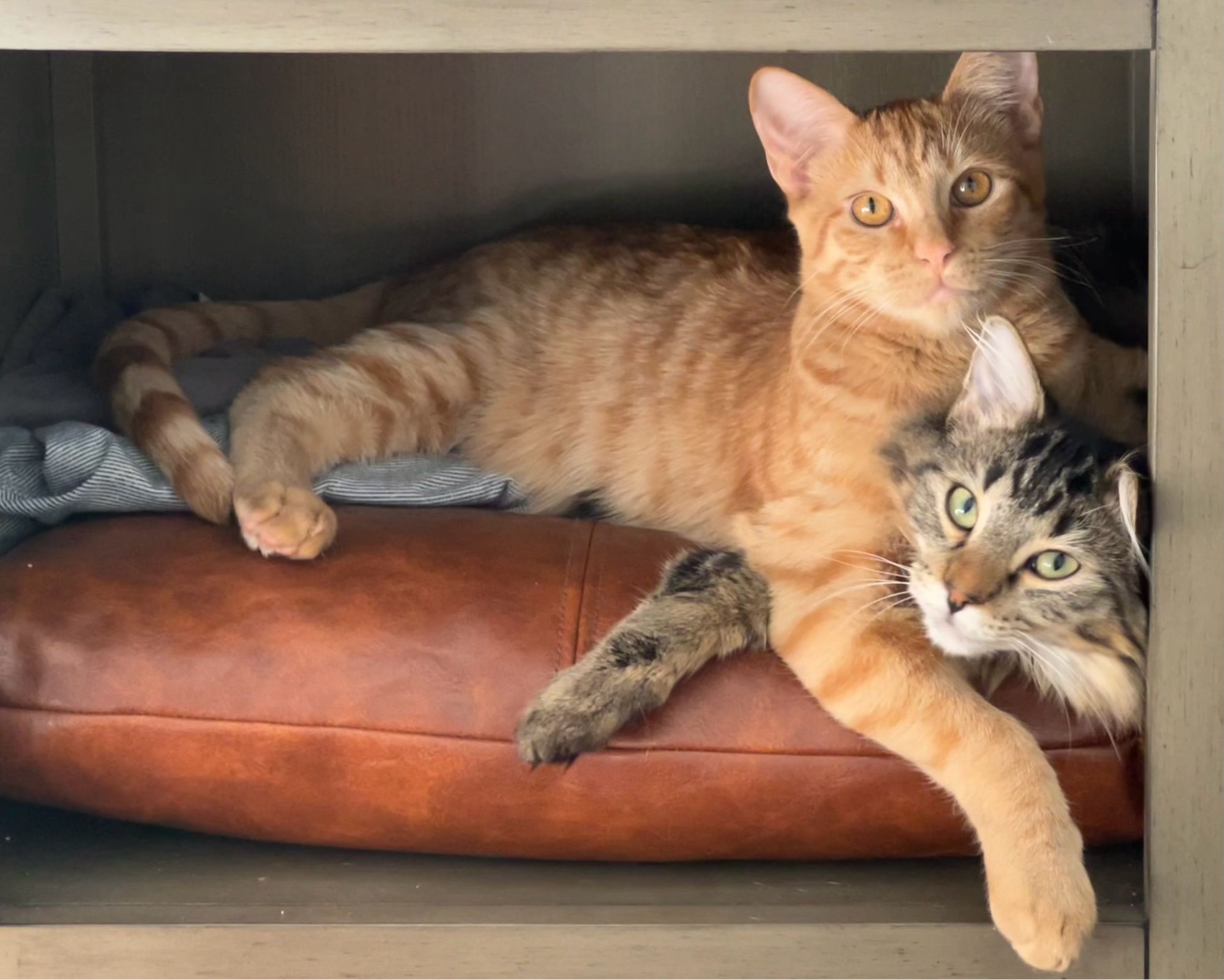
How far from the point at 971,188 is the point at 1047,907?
850 millimetres

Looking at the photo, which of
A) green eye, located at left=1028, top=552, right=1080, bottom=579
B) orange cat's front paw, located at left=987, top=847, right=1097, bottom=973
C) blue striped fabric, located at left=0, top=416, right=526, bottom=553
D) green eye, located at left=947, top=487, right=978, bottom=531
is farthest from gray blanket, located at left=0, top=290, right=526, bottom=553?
orange cat's front paw, located at left=987, top=847, right=1097, bottom=973

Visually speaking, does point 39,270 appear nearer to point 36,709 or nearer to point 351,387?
point 351,387

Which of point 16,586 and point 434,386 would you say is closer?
point 16,586

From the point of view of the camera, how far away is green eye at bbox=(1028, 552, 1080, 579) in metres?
1.36

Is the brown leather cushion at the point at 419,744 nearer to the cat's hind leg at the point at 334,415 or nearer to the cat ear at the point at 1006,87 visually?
the cat's hind leg at the point at 334,415

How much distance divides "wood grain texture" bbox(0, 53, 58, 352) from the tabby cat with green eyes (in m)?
1.24

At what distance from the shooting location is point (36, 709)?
1.44 m

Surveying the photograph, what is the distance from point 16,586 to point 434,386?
2.23ft

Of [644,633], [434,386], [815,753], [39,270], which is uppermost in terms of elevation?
[39,270]

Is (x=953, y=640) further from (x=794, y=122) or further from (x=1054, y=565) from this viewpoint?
(x=794, y=122)

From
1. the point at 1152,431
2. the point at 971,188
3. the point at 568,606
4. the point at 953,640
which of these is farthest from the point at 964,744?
the point at 971,188

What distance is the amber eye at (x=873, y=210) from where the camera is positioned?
159 centimetres

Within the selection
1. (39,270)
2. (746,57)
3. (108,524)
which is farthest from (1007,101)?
(39,270)

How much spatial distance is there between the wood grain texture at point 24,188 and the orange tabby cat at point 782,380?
31 cm
